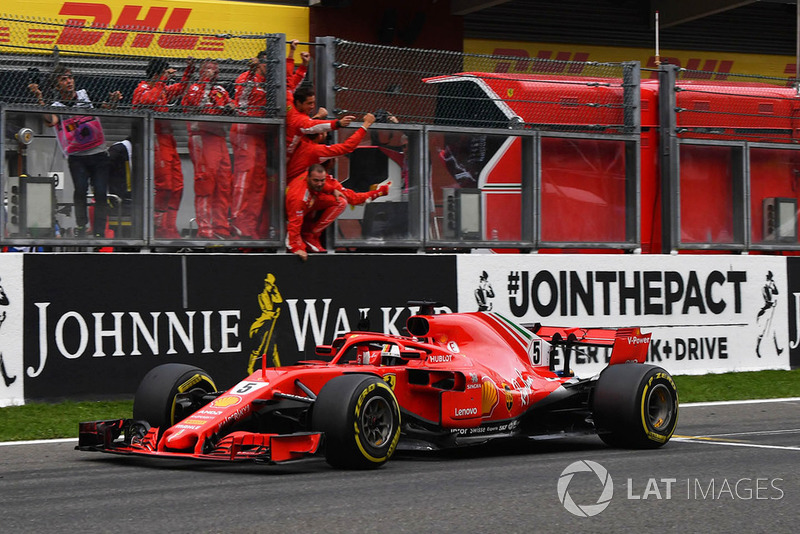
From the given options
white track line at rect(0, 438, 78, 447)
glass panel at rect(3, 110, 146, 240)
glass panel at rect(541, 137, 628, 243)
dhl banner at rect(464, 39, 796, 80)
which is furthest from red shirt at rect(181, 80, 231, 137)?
dhl banner at rect(464, 39, 796, 80)

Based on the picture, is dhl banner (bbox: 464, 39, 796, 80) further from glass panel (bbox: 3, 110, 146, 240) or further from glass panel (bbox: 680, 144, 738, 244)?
glass panel (bbox: 3, 110, 146, 240)

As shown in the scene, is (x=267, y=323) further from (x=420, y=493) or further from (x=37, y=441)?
(x=420, y=493)

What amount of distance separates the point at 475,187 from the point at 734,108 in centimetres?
411

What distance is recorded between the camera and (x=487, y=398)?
841 cm

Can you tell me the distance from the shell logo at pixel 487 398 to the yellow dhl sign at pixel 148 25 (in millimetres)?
4843

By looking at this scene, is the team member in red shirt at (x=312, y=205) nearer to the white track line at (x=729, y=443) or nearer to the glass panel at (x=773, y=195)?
the white track line at (x=729, y=443)

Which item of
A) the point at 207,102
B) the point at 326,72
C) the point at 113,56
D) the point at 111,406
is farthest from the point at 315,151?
the point at 111,406

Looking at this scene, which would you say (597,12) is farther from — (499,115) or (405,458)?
(405,458)

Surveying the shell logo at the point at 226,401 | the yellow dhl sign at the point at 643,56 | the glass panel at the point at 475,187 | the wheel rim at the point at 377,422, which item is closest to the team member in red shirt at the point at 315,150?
the glass panel at the point at 475,187

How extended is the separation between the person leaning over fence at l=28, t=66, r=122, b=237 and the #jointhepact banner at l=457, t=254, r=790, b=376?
3702 mm

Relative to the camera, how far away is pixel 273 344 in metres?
11.6

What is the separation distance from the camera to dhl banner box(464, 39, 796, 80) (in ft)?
78.9

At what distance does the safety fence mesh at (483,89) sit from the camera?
41.4 feet

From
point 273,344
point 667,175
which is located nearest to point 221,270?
point 273,344
